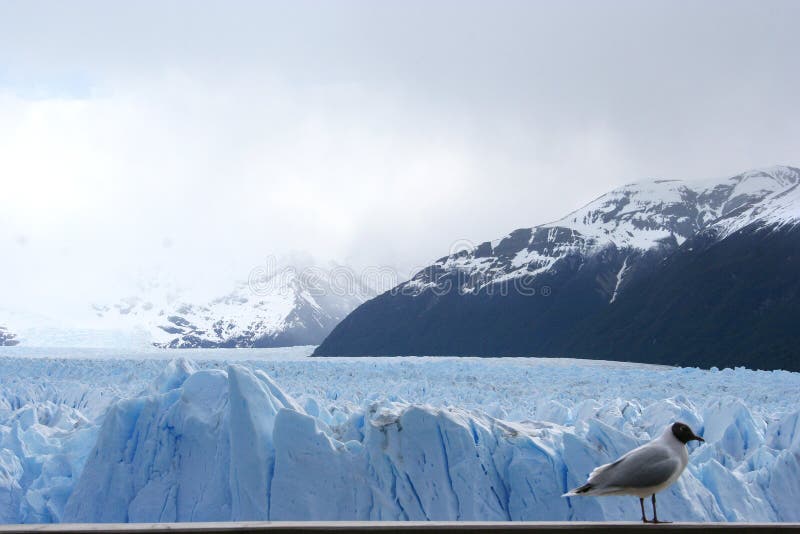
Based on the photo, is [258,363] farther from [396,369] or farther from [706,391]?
[706,391]

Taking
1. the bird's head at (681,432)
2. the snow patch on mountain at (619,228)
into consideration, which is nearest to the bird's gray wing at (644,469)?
the bird's head at (681,432)

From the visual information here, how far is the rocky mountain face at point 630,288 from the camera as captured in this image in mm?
48938

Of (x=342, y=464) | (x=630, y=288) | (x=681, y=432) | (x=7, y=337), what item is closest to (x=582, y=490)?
(x=681, y=432)

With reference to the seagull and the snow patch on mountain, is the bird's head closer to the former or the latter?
the seagull

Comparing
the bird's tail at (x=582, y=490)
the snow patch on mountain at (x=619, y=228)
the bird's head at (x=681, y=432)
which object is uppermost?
the snow patch on mountain at (x=619, y=228)

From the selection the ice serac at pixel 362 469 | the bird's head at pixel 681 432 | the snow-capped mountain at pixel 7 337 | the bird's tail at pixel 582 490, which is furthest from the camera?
the snow-capped mountain at pixel 7 337

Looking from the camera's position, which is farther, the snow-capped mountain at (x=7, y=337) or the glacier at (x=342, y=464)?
the snow-capped mountain at (x=7, y=337)

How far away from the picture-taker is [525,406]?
→ 15211 mm

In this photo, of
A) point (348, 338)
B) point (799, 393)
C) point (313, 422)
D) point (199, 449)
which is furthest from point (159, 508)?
point (348, 338)

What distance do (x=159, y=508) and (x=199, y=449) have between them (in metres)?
0.91

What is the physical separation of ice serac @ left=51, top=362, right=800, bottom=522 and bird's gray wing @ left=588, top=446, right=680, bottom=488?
5.64 metres

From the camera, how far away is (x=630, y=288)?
61.6m

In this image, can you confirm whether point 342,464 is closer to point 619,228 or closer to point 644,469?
point 644,469

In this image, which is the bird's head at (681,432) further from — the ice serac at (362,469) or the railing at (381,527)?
the ice serac at (362,469)
